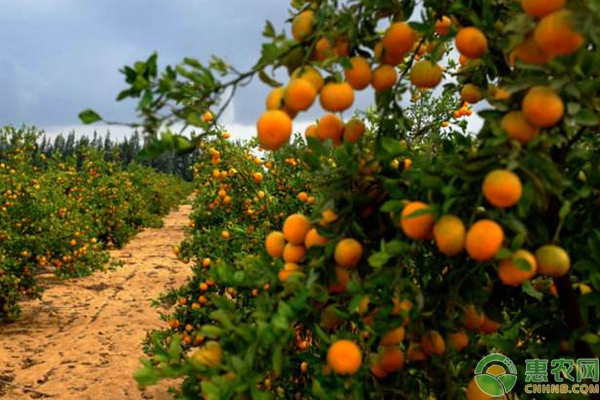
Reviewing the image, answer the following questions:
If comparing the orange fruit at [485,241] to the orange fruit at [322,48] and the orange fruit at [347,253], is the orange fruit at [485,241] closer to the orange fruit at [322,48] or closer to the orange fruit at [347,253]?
the orange fruit at [347,253]

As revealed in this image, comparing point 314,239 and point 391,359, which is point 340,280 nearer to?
point 314,239

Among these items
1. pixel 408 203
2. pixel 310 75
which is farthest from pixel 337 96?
pixel 408 203

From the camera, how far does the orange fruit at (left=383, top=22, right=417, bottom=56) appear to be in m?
1.43

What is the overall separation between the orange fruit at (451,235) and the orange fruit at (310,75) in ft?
1.50

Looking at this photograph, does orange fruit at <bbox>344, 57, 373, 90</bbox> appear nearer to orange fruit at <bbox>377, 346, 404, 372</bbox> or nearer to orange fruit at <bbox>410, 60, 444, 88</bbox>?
orange fruit at <bbox>410, 60, 444, 88</bbox>

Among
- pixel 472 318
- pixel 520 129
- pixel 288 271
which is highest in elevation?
pixel 520 129

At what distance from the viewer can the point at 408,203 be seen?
53.1 inches

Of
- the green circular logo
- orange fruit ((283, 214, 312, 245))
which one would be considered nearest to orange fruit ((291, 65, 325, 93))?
orange fruit ((283, 214, 312, 245))

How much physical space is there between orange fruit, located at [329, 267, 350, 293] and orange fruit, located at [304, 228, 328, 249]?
0.08m

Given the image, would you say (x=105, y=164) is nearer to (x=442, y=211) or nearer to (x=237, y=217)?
(x=237, y=217)

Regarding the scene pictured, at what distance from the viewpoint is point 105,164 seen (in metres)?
16.2

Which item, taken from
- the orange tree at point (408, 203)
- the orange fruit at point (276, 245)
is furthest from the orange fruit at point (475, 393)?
the orange fruit at point (276, 245)

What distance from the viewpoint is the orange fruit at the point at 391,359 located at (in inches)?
60.0

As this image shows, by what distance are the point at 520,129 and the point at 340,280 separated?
22.9 inches
